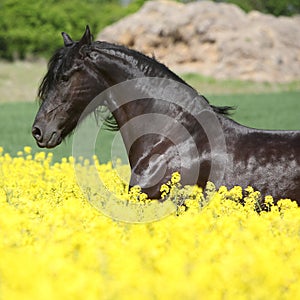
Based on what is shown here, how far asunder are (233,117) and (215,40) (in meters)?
18.1

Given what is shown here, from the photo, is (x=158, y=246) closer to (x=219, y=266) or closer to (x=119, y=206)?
(x=219, y=266)

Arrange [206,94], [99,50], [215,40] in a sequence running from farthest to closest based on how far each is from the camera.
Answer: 1. [215,40]
2. [206,94]
3. [99,50]

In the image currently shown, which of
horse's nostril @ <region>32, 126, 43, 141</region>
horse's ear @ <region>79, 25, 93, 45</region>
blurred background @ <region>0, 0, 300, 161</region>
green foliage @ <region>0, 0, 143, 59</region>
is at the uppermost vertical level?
horse's ear @ <region>79, 25, 93, 45</region>

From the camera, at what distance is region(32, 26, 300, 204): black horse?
22.9 ft

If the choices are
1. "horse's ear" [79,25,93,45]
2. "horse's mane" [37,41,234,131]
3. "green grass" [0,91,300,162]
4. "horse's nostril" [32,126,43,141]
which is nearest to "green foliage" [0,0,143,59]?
"green grass" [0,91,300,162]

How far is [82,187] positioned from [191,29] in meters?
38.7

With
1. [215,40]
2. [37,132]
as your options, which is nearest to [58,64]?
[37,132]

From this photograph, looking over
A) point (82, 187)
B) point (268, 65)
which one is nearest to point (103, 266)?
point (82, 187)

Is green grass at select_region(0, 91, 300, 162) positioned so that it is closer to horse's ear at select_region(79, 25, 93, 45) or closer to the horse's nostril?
the horse's nostril

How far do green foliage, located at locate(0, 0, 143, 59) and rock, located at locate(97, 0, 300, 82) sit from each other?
22421 millimetres

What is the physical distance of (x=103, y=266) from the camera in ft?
11.3

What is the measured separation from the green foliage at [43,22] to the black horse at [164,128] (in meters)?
60.4

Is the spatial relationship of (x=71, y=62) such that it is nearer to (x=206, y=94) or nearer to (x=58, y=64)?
(x=58, y=64)

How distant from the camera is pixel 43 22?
75375 millimetres
